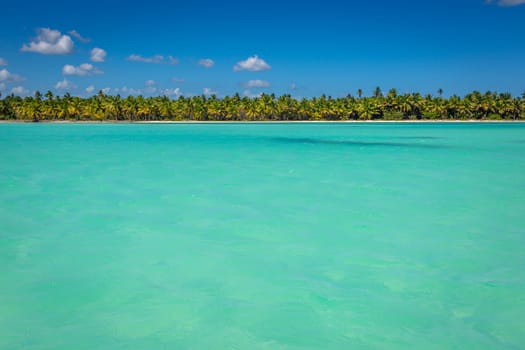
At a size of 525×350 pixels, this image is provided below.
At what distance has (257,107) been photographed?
106 metres

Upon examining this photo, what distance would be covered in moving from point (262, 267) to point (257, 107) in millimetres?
100759

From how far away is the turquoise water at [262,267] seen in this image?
16.0ft

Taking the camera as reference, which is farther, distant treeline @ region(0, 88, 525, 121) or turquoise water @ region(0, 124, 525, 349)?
distant treeline @ region(0, 88, 525, 121)

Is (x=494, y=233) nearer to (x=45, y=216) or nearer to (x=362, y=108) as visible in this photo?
(x=45, y=216)

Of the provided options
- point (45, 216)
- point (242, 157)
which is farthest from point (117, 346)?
point (242, 157)

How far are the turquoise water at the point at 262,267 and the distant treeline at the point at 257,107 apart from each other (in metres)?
92.8

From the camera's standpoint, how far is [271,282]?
6316mm

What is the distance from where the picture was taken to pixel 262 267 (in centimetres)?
695

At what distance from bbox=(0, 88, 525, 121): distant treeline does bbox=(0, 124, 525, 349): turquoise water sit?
92.8 meters

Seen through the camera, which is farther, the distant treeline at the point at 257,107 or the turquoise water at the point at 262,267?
the distant treeline at the point at 257,107

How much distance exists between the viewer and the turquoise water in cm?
488

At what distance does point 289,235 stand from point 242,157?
17.0 metres

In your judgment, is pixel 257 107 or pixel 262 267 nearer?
pixel 262 267

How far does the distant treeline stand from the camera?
335 ft
